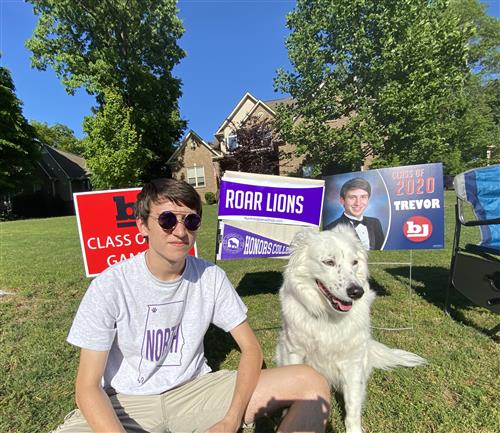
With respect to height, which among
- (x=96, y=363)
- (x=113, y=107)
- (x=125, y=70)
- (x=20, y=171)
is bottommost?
(x=96, y=363)

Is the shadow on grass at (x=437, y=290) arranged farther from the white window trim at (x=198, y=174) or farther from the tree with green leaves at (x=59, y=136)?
the tree with green leaves at (x=59, y=136)

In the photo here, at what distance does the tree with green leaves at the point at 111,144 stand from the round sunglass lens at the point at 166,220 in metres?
27.0

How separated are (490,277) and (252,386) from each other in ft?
10.4

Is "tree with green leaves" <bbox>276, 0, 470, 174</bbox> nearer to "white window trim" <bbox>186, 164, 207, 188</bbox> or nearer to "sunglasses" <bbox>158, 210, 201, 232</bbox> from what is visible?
"white window trim" <bbox>186, 164, 207, 188</bbox>

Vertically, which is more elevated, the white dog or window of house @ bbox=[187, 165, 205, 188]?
window of house @ bbox=[187, 165, 205, 188]

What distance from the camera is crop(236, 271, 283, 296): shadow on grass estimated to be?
237 inches

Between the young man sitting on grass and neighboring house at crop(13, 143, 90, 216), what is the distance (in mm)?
35602

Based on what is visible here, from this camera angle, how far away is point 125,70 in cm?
2875

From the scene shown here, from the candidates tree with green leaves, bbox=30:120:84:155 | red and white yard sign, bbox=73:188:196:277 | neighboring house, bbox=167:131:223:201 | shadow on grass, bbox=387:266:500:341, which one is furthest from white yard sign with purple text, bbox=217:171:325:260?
tree with green leaves, bbox=30:120:84:155

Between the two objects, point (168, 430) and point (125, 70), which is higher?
point (125, 70)

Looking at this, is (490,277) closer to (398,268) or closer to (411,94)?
(398,268)

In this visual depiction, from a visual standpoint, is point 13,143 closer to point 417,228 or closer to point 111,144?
point 111,144

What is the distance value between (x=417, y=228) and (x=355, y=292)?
242 centimetres

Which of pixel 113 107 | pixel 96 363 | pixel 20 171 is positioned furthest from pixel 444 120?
pixel 20 171
